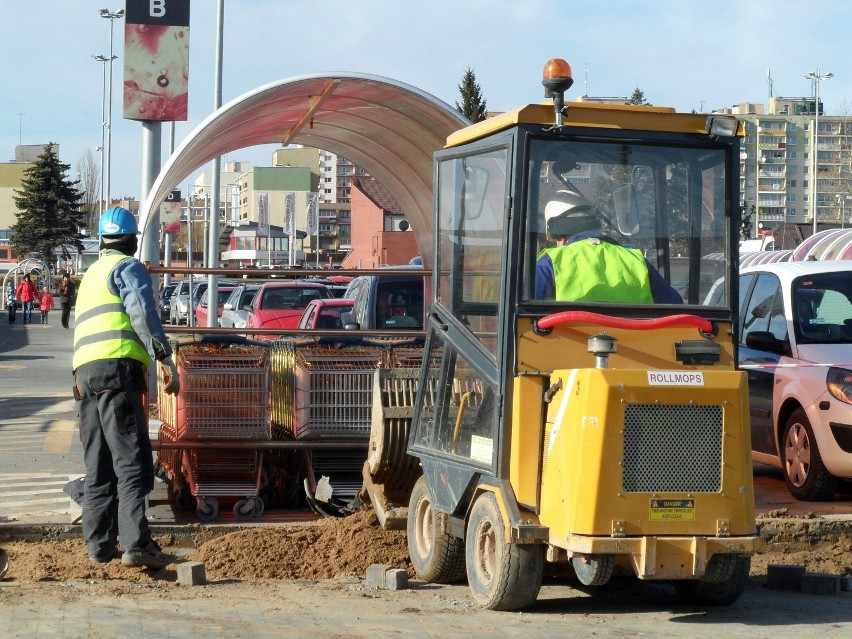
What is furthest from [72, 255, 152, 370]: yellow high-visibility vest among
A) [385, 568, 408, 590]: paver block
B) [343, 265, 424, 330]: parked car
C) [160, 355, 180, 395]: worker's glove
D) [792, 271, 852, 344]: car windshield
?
[343, 265, 424, 330]: parked car

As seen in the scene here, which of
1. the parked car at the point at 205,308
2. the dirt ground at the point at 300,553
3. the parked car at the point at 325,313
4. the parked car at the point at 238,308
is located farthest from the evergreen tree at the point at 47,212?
the dirt ground at the point at 300,553

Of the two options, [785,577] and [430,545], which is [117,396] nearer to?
[430,545]

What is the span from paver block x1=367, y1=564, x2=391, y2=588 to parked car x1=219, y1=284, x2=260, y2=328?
1878cm

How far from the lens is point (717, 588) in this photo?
693 centimetres

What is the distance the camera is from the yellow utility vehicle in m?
6.18

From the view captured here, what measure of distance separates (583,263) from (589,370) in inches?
30.8

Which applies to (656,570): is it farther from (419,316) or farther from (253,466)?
(419,316)

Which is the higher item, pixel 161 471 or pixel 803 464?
pixel 803 464

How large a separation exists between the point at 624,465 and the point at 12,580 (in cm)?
385

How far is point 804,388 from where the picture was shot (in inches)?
413

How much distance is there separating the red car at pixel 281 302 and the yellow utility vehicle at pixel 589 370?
16.1 m

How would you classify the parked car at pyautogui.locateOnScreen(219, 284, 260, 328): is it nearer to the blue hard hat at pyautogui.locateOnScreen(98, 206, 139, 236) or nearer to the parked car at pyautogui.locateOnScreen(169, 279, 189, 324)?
the parked car at pyautogui.locateOnScreen(169, 279, 189, 324)

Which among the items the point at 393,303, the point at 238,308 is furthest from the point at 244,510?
the point at 238,308

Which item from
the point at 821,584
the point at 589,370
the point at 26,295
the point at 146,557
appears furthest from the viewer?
the point at 26,295
